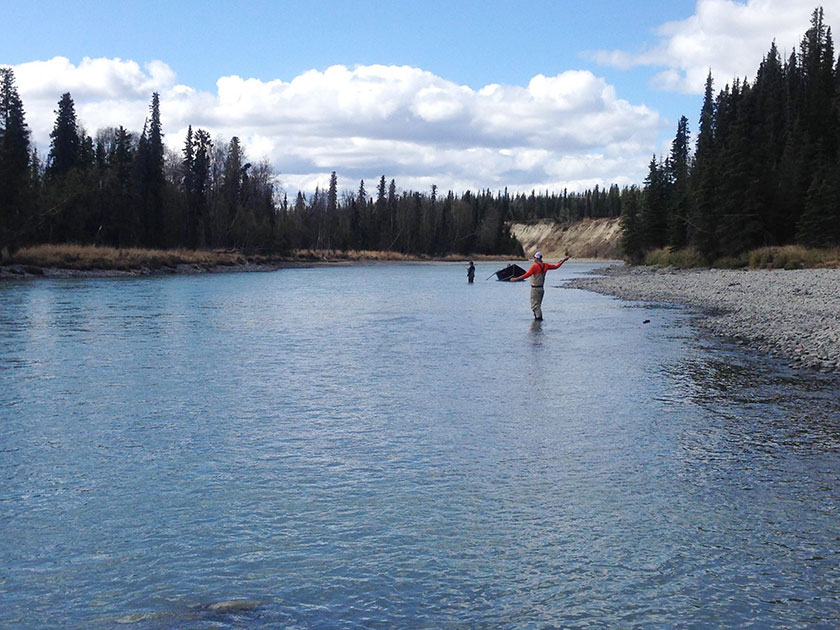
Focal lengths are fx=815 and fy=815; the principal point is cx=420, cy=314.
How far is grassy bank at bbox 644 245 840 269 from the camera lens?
2061 inches

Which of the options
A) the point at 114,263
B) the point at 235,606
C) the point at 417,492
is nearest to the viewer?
the point at 235,606

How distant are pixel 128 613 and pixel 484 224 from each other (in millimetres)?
182066

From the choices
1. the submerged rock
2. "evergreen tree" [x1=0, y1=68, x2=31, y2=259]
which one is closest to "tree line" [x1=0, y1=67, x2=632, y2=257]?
"evergreen tree" [x1=0, y1=68, x2=31, y2=259]

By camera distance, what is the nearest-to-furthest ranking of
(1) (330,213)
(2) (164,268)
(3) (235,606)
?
(3) (235,606) < (2) (164,268) < (1) (330,213)

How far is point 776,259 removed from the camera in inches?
2191

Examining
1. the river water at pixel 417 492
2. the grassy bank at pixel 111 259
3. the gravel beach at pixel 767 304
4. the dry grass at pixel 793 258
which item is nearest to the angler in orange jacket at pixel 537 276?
the gravel beach at pixel 767 304

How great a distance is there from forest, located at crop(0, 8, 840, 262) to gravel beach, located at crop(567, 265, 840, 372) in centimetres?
927

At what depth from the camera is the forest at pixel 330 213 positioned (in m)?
64.2

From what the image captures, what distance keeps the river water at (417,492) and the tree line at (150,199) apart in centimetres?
5251

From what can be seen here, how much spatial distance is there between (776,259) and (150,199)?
69610 millimetres

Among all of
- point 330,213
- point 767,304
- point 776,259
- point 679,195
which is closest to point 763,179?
point 776,259

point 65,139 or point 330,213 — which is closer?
point 65,139

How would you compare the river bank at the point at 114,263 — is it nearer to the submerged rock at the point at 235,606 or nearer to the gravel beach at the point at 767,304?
the gravel beach at the point at 767,304

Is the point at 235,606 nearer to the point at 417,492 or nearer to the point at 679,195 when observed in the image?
the point at 417,492
